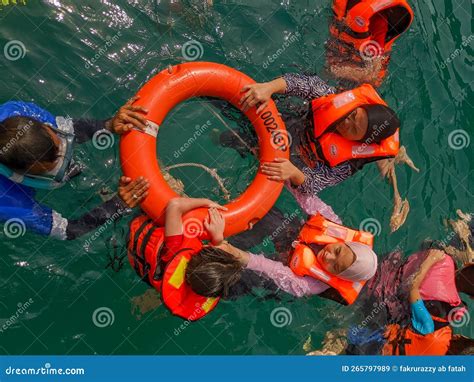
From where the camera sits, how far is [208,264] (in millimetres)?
3492

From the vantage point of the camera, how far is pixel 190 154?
16.3 ft

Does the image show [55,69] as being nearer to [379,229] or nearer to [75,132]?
[75,132]

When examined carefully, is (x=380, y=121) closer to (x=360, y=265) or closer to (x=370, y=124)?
(x=370, y=124)

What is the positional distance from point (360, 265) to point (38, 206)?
2450 mm

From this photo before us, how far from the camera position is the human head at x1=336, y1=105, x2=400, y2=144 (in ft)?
12.7

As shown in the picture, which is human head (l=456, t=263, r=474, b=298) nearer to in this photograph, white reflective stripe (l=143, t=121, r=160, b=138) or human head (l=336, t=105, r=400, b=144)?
human head (l=336, t=105, r=400, b=144)

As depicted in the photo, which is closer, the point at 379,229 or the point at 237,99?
the point at 237,99

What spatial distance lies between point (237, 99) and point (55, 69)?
5.73 ft

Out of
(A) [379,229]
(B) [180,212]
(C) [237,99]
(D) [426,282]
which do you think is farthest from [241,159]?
(D) [426,282]

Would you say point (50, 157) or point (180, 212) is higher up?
point (50, 157)

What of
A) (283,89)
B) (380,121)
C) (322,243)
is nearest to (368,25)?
(283,89)

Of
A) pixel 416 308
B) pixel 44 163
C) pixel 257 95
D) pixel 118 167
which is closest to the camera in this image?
pixel 44 163

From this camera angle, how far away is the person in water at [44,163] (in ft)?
10.8

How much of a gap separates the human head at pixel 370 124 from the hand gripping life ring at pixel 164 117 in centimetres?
55
